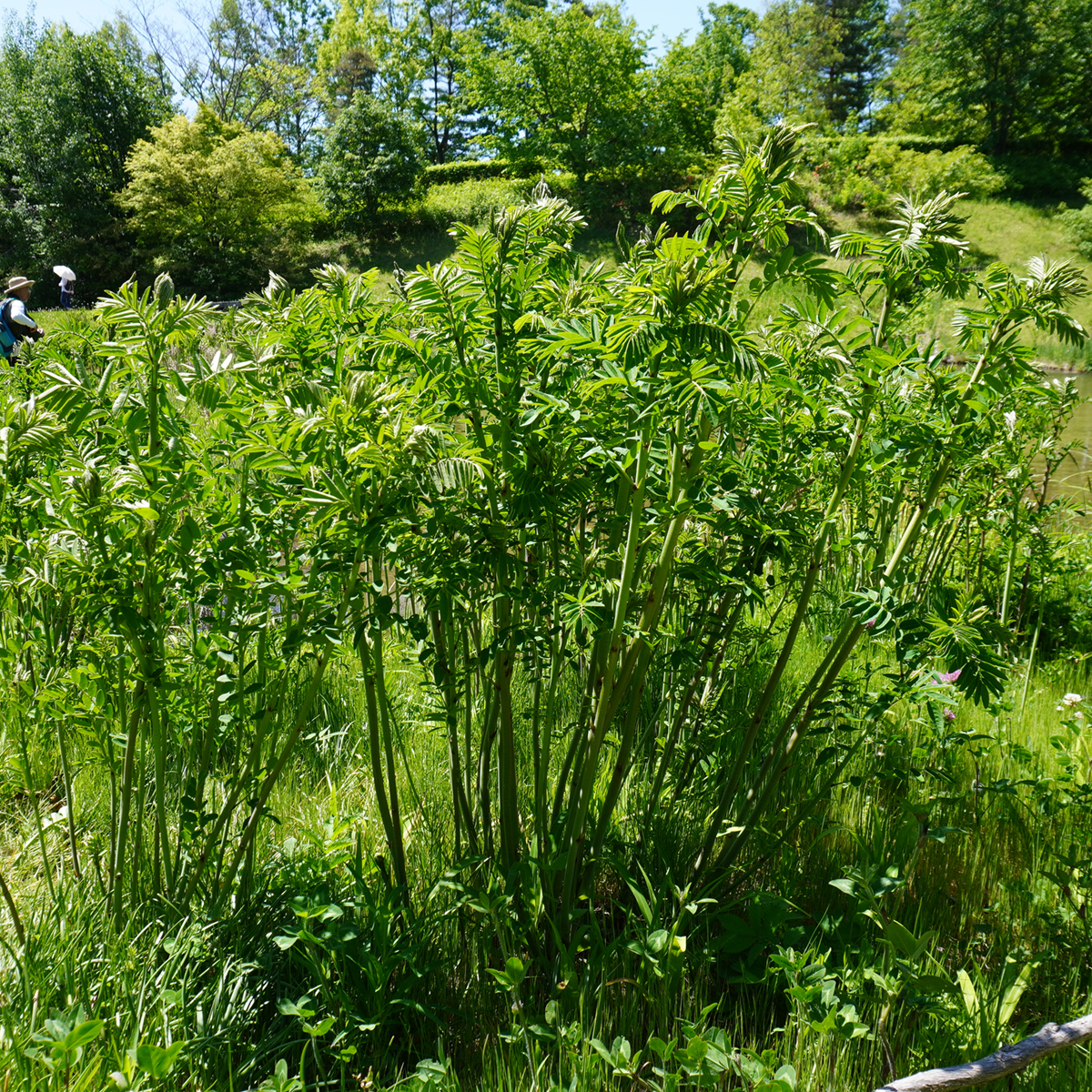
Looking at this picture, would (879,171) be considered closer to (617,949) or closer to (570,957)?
(617,949)

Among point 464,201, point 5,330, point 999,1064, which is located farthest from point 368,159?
point 999,1064

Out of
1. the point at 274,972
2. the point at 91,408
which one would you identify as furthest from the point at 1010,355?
the point at 274,972

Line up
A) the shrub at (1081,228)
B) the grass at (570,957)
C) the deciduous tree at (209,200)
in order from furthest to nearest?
the shrub at (1081,228), the deciduous tree at (209,200), the grass at (570,957)

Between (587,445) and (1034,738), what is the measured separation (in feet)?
7.56

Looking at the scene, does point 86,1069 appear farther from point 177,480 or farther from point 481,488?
point 481,488

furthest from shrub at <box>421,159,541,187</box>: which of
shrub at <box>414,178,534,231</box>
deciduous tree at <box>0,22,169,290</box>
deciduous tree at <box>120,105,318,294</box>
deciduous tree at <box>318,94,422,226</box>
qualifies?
deciduous tree at <box>0,22,169,290</box>

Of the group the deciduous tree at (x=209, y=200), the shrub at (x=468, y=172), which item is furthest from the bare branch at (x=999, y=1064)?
the shrub at (x=468, y=172)

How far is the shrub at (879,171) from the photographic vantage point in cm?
2328

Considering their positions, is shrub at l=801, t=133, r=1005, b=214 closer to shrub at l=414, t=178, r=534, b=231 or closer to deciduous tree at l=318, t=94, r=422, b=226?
shrub at l=414, t=178, r=534, b=231

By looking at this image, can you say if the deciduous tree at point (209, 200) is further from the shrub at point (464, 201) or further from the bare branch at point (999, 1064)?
the bare branch at point (999, 1064)

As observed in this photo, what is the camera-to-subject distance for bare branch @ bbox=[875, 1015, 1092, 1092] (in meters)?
1.34

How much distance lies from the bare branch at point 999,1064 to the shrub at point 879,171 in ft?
79.2

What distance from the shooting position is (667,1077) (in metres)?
1.29

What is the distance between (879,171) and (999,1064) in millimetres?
29156
